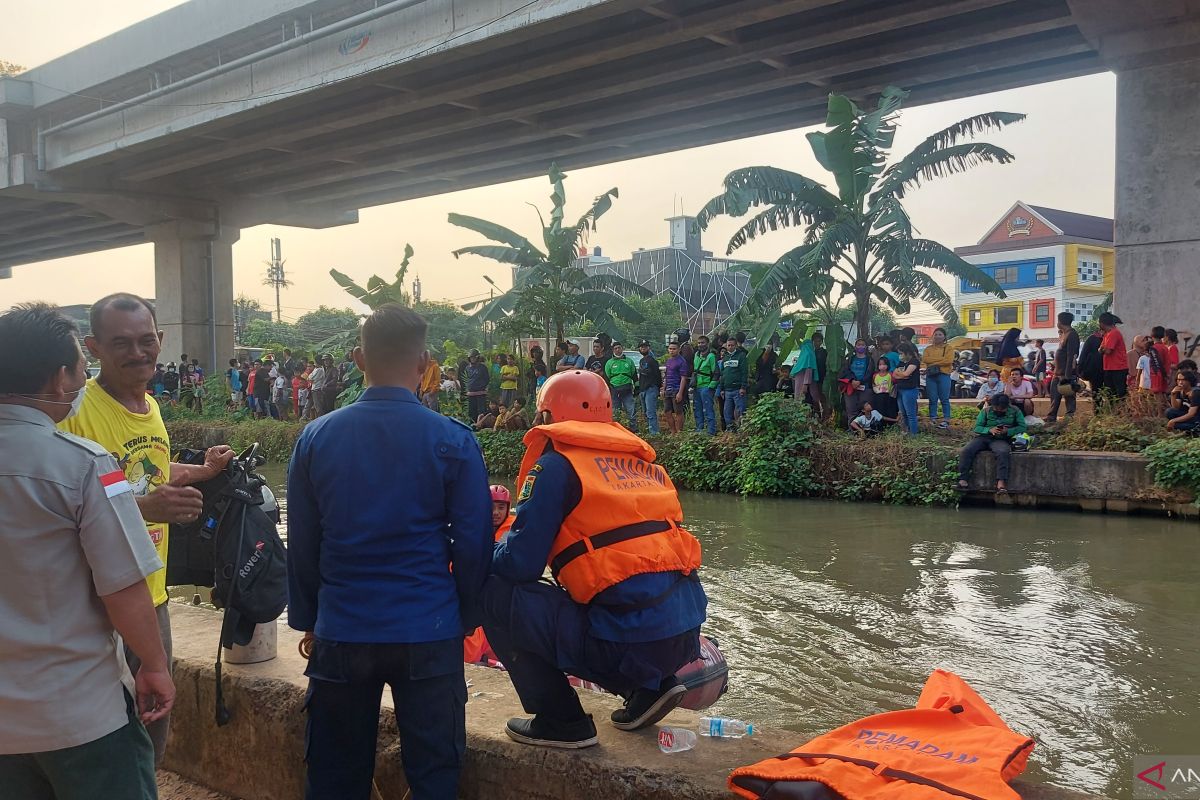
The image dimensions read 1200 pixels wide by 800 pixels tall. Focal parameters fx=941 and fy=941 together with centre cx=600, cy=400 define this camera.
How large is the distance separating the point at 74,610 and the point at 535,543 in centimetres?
116

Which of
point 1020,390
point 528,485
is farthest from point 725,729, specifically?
point 1020,390

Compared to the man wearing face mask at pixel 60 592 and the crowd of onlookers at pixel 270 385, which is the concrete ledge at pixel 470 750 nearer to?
the man wearing face mask at pixel 60 592

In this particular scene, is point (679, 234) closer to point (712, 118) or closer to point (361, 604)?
point (712, 118)

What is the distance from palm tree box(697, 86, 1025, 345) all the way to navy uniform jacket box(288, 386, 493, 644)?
1177 centimetres

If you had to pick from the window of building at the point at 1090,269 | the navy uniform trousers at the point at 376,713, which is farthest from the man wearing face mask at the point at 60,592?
the window of building at the point at 1090,269

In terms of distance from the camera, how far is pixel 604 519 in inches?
106

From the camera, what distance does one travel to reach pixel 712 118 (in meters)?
19.8

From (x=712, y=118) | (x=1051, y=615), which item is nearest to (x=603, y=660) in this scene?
(x=1051, y=615)

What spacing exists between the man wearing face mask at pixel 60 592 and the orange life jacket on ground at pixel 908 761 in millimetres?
1483

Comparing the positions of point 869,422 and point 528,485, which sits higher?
point 528,485

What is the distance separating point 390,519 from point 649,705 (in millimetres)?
1018

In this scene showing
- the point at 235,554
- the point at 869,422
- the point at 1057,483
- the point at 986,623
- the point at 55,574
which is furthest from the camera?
the point at 869,422

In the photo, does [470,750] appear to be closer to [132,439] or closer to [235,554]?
[235,554]

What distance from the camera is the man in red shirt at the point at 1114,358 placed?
12156 mm
